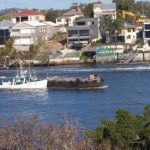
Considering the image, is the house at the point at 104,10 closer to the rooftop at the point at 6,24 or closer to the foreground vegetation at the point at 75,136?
the rooftop at the point at 6,24

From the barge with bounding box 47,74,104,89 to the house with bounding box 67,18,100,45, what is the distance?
16.7 meters

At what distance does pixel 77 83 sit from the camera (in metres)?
33.8

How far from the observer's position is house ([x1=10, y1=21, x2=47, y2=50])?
52494 millimetres

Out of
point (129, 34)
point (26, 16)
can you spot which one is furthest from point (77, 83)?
point (26, 16)

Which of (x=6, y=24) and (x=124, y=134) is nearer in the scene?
(x=124, y=134)

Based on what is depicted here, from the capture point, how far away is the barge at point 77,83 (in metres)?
33.4

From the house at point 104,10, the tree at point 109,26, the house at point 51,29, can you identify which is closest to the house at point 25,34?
the house at point 51,29

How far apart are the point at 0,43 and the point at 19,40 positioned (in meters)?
1.98

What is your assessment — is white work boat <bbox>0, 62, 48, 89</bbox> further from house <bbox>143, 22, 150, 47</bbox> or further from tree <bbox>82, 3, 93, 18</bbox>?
tree <bbox>82, 3, 93, 18</bbox>

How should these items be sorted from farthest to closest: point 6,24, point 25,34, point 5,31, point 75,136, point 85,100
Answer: point 6,24
point 5,31
point 25,34
point 85,100
point 75,136

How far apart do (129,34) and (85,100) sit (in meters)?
23.6

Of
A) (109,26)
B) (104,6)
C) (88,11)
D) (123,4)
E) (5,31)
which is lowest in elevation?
(5,31)

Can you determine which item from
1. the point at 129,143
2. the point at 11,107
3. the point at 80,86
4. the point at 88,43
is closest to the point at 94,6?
the point at 88,43

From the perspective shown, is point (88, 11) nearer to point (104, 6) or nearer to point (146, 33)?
point (104, 6)
